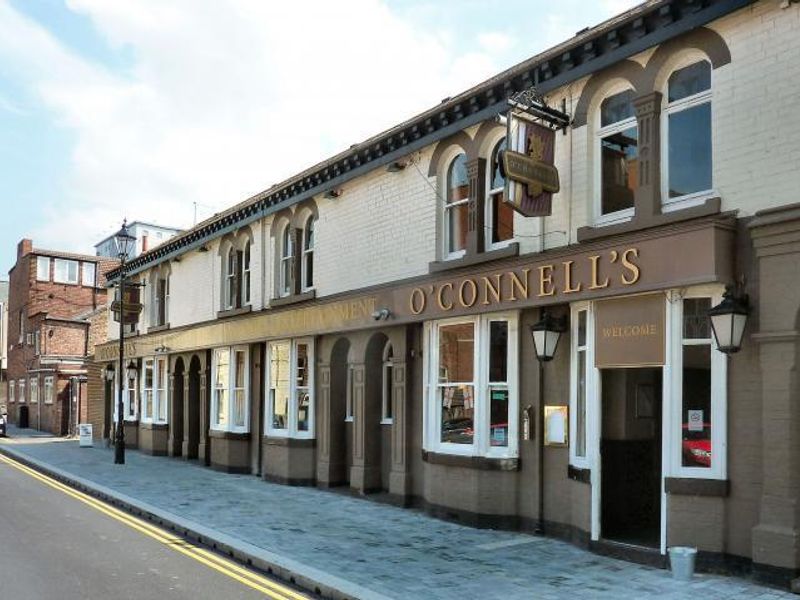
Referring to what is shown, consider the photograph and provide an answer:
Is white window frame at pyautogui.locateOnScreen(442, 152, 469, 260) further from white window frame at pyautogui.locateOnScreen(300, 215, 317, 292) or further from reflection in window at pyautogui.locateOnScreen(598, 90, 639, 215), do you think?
white window frame at pyautogui.locateOnScreen(300, 215, 317, 292)

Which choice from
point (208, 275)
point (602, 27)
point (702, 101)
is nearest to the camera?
point (702, 101)

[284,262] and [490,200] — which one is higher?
[490,200]

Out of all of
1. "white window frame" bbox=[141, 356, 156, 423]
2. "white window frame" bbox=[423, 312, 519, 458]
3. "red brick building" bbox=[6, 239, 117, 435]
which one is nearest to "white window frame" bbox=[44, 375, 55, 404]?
"red brick building" bbox=[6, 239, 117, 435]

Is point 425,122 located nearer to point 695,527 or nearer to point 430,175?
point 430,175

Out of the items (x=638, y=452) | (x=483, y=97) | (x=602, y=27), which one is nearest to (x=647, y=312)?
(x=638, y=452)

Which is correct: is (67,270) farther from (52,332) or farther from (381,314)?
(381,314)

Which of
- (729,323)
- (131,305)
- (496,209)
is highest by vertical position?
(496,209)

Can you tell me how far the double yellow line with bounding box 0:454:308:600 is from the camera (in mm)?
8773

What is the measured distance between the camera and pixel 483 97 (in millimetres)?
12781

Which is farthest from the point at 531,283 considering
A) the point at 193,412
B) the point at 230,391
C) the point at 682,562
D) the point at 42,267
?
the point at 42,267

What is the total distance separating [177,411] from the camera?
26.1 m

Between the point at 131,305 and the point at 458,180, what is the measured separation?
17.6 metres

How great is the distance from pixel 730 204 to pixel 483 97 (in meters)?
4.90

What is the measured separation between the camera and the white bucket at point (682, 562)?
8.55 metres
